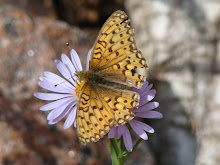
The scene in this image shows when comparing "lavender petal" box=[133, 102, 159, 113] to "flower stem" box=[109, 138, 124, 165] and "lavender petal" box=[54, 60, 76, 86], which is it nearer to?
"flower stem" box=[109, 138, 124, 165]

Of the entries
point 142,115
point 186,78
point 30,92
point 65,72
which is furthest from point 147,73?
point 142,115

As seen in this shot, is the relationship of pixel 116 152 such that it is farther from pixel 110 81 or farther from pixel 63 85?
pixel 63 85

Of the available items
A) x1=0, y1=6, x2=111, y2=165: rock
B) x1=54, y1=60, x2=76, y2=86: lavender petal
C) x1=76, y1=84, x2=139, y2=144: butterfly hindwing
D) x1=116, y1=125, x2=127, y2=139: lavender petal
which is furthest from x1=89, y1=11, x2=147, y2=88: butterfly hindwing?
x1=0, y1=6, x2=111, y2=165: rock

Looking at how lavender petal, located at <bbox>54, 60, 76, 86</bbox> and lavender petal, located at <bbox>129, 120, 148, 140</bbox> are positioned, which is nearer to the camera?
lavender petal, located at <bbox>129, 120, 148, 140</bbox>

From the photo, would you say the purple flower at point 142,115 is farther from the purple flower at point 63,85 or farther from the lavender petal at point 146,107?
the purple flower at point 63,85

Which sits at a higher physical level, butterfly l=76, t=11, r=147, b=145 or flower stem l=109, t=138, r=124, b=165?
butterfly l=76, t=11, r=147, b=145

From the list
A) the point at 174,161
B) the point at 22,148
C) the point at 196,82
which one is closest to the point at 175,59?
the point at 196,82
